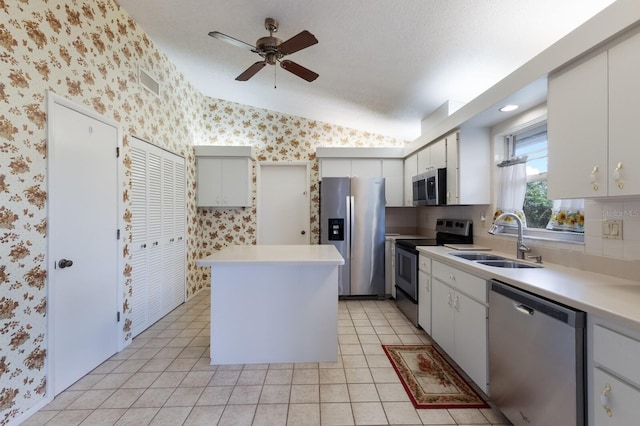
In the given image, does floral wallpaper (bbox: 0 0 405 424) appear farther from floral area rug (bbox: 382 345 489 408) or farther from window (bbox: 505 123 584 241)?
window (bbox: 505 123 584 241)

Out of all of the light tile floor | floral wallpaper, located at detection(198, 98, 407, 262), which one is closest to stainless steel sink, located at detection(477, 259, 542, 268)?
the light tile floor

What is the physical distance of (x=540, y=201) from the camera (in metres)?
2.22

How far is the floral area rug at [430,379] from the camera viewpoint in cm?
177

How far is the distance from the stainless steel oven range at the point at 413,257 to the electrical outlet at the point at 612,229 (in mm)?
1308

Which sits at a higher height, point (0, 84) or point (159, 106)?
point (159, 106)

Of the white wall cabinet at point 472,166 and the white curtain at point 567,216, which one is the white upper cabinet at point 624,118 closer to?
the white curtain at point 567,216

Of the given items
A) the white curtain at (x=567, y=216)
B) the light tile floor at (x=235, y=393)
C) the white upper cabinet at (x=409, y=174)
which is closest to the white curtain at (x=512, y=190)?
the white curtain at (x=567, y=216)

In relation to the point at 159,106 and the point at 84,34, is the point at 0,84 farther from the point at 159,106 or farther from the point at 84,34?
the point at 159,106

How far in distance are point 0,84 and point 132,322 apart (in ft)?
6.91

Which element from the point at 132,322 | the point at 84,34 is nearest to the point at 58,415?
the point at 132,322

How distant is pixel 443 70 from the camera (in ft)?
8.13

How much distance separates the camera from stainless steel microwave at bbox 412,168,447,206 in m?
2.97

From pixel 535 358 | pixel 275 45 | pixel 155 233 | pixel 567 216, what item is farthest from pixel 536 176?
pixel 155 233

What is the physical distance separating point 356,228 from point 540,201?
6.81 feet
